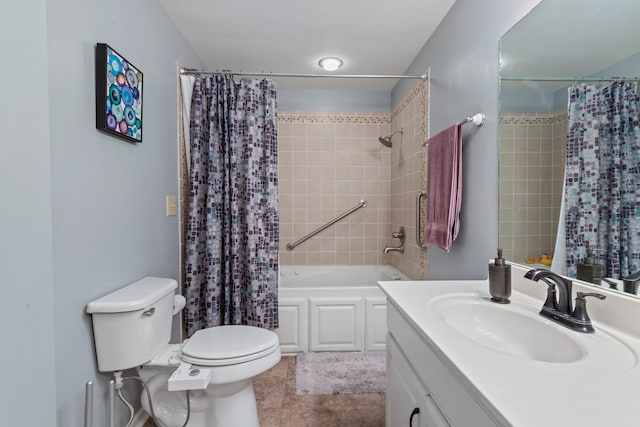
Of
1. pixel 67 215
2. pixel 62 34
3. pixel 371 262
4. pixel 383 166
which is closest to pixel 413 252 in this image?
pixel 371 262

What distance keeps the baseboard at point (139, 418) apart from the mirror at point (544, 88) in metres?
1.98

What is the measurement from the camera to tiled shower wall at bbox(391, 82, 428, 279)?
226cm

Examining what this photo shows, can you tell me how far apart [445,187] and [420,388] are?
1.15m

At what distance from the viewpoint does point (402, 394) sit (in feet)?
3.41

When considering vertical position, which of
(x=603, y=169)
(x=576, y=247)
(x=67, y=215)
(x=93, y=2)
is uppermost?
(x=93, y=2)

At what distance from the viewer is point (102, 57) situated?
1169mm

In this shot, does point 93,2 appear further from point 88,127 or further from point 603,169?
point 603,169

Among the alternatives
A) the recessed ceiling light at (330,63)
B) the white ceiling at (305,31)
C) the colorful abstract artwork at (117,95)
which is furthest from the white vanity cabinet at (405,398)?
the recessed ceiling light at (330,63)

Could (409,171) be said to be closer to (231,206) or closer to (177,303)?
(231,206)

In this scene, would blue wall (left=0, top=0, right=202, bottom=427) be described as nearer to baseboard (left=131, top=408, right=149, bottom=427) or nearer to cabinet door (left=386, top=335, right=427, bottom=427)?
baseboard (left=131, top=408, right=149, bottom=427)

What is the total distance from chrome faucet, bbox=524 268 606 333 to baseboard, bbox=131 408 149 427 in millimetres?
1884

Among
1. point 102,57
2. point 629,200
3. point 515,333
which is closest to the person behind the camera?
point 629,200

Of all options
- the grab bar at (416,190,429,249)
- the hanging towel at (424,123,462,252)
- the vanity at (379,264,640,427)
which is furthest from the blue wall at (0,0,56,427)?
the grab bar at (416,190,429,249)

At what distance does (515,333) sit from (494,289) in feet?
0.53
